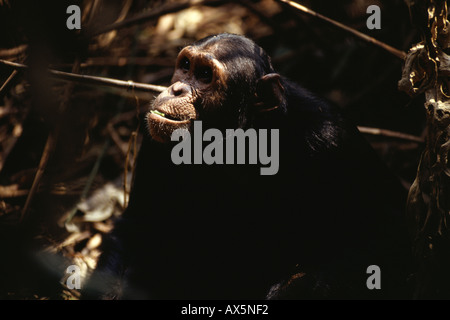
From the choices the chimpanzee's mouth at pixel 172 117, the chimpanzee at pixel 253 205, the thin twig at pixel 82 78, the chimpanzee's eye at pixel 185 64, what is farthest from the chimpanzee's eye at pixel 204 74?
the thin twig at pixel 82 78

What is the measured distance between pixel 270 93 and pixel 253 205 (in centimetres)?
93

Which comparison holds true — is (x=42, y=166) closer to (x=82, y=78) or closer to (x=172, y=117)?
(x=82, y=78)

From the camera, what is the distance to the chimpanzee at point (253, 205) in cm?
380

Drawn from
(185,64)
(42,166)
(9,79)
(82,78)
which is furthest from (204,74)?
(42,166)

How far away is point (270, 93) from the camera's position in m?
3.94

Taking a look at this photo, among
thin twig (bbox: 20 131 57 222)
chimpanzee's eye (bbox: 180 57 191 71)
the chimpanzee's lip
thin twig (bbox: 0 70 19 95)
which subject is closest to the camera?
the chimpanzee's lip

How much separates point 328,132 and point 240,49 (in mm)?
1009

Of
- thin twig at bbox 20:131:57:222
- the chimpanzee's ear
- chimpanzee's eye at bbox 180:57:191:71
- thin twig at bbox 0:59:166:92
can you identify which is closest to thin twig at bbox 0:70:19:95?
thin twig at bbox 0:59:166:92

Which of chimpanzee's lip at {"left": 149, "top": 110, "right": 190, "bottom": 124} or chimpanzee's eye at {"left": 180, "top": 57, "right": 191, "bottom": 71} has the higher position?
chimpanzee's eye at {"left": 180, "top": 57, "right": 191, "bottom": 71}

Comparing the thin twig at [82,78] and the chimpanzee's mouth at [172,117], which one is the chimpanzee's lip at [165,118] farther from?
the thin twig at [82,78]

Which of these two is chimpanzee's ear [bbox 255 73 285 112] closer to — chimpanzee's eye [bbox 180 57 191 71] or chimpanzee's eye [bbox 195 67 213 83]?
chimpanzee's eye [bbox 195 67 213 83]

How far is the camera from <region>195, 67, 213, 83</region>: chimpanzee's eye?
395 cm

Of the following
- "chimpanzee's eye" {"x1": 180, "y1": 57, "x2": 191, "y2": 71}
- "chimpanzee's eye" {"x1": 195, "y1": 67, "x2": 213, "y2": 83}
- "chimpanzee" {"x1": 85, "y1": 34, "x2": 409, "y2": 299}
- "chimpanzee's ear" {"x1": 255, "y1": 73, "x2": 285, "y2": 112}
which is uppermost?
"chimpanzee's eye" {"x1": 180, "y1": 57, "x2": 191, "y2": 71}

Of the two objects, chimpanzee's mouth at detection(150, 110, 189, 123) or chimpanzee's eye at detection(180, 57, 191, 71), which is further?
chimpanzee's eye at detection(180, 57, 191, 71)
